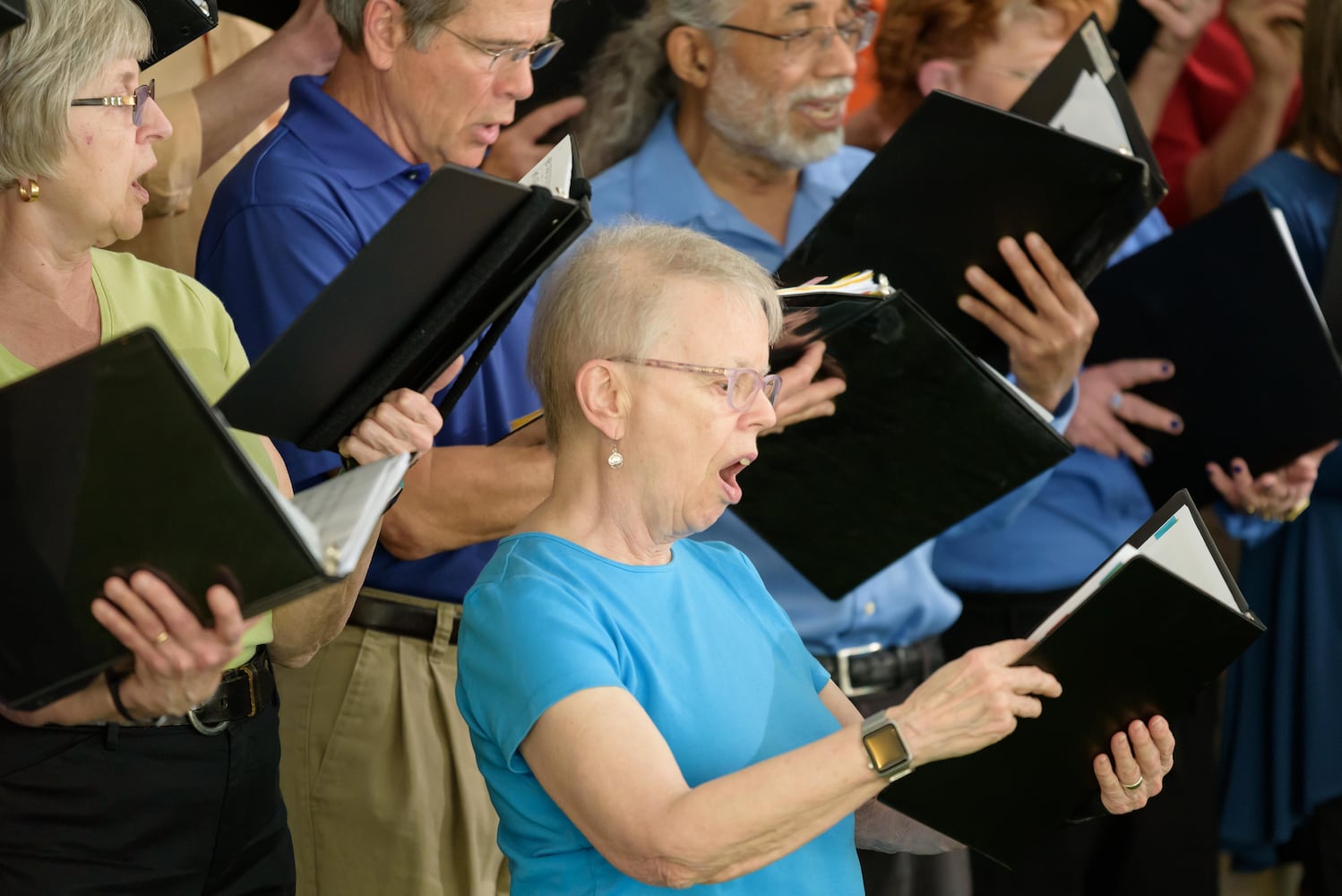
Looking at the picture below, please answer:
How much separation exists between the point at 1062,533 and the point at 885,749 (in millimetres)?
1750

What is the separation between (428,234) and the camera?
1650mm

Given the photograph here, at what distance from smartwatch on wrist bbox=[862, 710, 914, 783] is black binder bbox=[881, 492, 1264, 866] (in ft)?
0.64

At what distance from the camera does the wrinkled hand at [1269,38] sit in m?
3.70

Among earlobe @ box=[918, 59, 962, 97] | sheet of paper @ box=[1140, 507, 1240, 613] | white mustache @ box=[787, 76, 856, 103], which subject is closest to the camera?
sheet of paper @ box=[1140, 507, 1240, 613]

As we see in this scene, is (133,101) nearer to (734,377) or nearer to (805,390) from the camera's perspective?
(734,377)

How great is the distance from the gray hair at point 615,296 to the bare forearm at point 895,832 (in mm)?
634

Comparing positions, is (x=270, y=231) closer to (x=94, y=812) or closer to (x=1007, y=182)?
(x=94, y=812)

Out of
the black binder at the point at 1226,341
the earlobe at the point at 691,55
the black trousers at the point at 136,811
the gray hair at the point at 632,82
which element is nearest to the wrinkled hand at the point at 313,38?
the gray hair at the point at 632,82

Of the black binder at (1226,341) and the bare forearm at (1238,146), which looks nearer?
the black binder at (1226,341)

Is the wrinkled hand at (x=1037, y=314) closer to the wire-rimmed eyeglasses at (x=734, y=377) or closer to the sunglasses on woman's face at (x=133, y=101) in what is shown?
the wire-rimmed eyeglasses at (x=734, y=377)

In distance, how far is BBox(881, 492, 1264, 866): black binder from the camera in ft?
5.62

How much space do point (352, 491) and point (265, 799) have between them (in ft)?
2.23

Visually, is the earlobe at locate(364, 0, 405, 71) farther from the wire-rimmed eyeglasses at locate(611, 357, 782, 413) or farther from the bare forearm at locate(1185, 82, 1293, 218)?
the bare forearm at locate(1185, 82, 1293, 218)

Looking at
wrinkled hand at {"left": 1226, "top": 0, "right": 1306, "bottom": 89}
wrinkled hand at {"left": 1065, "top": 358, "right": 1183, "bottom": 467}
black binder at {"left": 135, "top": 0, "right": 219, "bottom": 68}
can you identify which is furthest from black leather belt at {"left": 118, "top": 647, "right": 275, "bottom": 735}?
wrinkled hand at {"left": 1226, "top": 0, "right": 1306, "bottom": 89}
